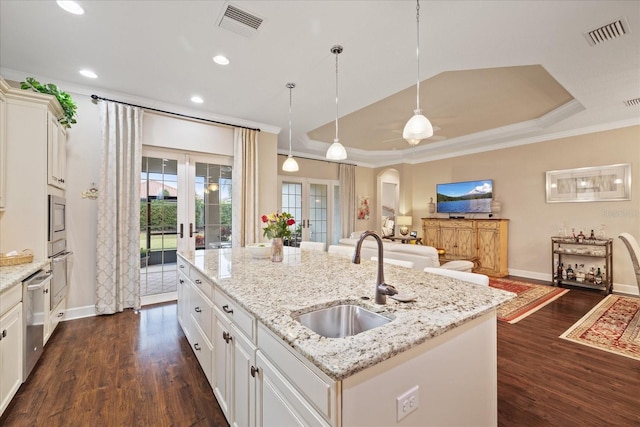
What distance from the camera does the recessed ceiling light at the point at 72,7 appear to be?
2.15m

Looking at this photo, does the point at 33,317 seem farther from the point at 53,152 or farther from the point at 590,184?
the point at 590,184

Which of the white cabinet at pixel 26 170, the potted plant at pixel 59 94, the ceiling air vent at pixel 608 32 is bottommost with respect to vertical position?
the white cabinet at pixel 26 170

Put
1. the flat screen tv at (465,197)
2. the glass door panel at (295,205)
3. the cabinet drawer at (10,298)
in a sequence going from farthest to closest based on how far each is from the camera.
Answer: the glass door panel at (295,205) < the flat screen tv at (465,197) < the cabinet drawer at (10,298)

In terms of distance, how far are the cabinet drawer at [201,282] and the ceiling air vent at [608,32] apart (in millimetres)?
3722

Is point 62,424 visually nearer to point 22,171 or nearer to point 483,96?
point 22,171

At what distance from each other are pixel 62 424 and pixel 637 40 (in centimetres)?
530

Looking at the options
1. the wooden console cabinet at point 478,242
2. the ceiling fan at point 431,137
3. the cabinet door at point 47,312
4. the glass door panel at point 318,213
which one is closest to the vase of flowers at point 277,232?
the cabinet door at point 47,312

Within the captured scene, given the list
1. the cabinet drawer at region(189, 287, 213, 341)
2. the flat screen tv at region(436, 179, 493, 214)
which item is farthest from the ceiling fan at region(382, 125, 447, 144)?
the cabinet drawer at region(189, 287, 213, 341)

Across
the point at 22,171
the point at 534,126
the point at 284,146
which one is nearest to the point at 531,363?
the point at 534,126

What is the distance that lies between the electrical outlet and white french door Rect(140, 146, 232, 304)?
4162 mm

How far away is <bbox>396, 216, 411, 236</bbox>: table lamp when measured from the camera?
7.36m

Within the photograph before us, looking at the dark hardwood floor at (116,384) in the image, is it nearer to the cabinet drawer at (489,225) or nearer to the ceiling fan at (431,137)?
the ceiling fan at (431,137)

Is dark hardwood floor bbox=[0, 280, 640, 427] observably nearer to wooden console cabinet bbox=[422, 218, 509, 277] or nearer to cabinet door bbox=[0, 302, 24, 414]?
cabinet door bbox=[0, 302, 24, 414]

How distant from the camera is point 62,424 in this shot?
1.75 meters
